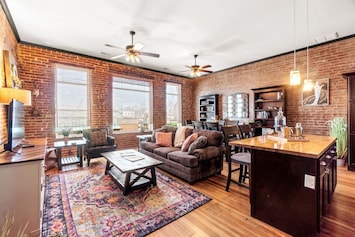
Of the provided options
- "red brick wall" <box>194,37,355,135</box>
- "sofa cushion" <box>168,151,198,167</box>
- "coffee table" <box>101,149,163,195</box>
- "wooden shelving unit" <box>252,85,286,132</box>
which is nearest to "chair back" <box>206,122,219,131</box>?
"wooden shelving unit" <box>252,85,286,132</box>

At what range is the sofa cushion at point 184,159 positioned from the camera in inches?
115

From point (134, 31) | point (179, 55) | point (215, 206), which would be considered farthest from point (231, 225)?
point (179, 55)

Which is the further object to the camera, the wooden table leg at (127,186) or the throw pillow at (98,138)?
the throw pillow at (98,138)

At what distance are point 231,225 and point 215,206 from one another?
39 centimetres

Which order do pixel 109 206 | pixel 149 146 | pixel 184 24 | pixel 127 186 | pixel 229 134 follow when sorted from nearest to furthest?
pixel 109 206
pixel 127 186
pixel 229 134
pixel 184 24
pixel 149 146

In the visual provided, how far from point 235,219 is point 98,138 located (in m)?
3.78

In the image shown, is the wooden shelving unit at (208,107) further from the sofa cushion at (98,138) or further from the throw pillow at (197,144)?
the sofa cushion at (98,138)

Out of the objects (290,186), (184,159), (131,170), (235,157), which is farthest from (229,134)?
(131,170)

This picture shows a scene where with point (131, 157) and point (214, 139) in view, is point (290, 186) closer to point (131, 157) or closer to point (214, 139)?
point (214, 139)

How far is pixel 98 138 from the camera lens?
14.8 ft

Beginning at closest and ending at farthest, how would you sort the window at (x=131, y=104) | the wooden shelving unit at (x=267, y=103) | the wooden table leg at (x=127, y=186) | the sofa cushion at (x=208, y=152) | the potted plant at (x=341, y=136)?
1. the wooden table leg at (x=127, y=186)
2. the sofa cushion at (x=208, y=152)
3. the potted plant at (x=341, y=136)
4. the wooden shelving unit at (x=267, y=103)
5. the window at (x=131, y=104)

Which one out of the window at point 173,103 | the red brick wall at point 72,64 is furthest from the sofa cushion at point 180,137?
the window at point 173,103

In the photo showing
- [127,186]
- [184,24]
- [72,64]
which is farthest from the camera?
[72,64]

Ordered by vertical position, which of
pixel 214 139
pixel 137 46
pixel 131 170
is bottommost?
pixel 131 170
